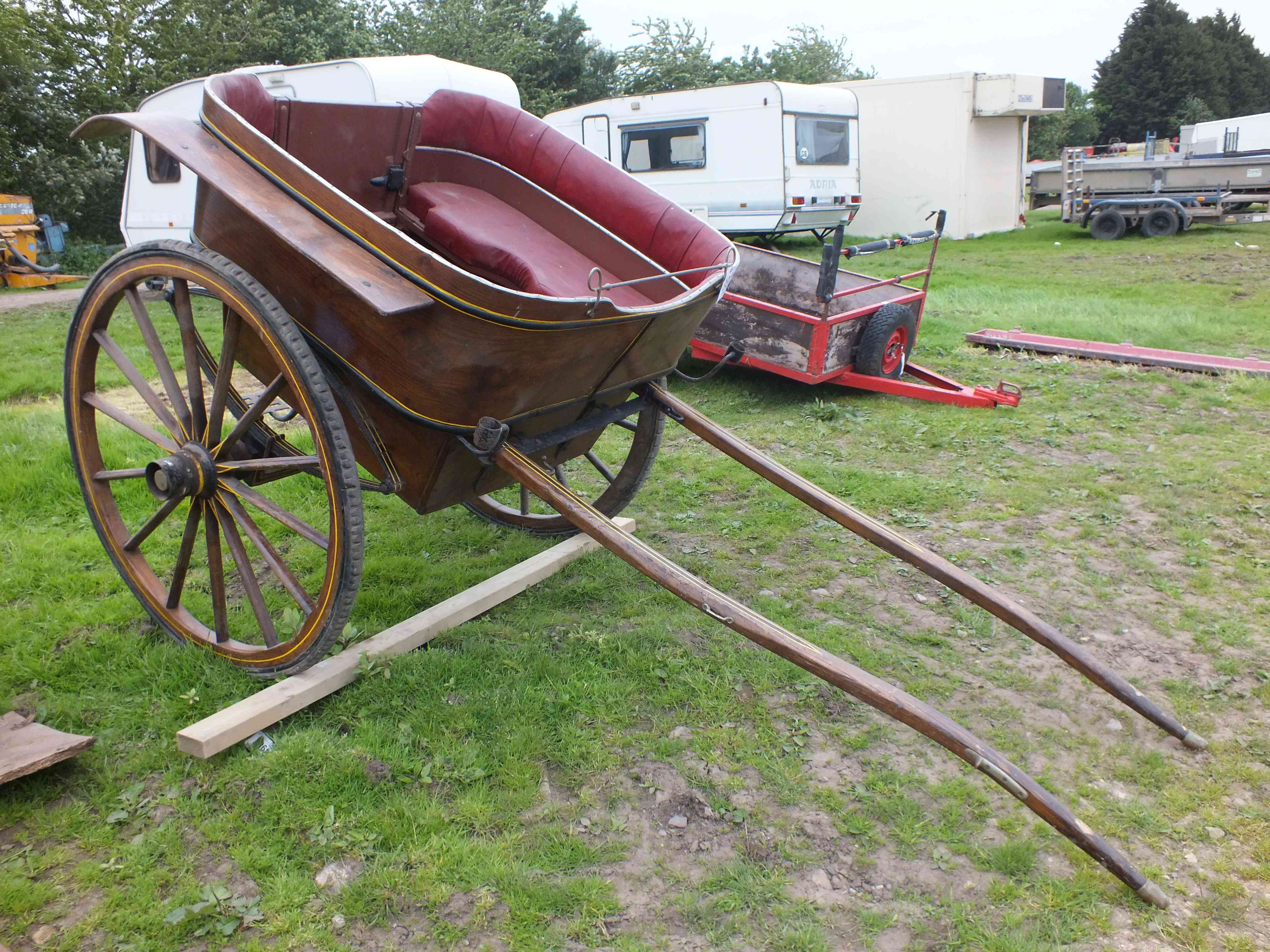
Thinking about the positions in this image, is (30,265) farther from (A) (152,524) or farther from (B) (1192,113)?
(B) (1192,113)

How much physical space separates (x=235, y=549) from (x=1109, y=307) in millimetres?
9203

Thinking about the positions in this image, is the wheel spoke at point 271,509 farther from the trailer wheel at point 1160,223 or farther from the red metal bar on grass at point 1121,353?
the trailer wheel at point 1160,223

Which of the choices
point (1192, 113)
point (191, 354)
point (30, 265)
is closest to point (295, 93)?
point (30, 265)

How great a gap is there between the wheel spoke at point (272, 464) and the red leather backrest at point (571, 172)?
1601mm

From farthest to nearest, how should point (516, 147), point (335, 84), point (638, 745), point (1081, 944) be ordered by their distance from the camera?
point (335, 84)
point (516, 147)
point (638, 745)
point (1081, 944)

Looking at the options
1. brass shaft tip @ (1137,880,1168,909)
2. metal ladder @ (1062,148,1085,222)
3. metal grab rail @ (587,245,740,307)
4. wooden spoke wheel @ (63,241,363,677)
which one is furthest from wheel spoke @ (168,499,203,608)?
metal ladder @ (1062,148,1085,222)

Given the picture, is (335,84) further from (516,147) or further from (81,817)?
(81,817)

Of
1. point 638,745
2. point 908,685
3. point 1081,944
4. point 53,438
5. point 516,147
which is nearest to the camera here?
point 1081,944

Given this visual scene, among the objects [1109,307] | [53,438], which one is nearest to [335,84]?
[53,438]

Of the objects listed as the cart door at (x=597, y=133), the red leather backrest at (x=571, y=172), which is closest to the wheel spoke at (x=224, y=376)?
the red leather backrest at (x=571, y=172)

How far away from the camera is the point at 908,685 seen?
10.2 ft

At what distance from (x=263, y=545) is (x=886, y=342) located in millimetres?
4699

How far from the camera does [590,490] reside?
16.1ft

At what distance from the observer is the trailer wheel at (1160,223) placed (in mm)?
15672
